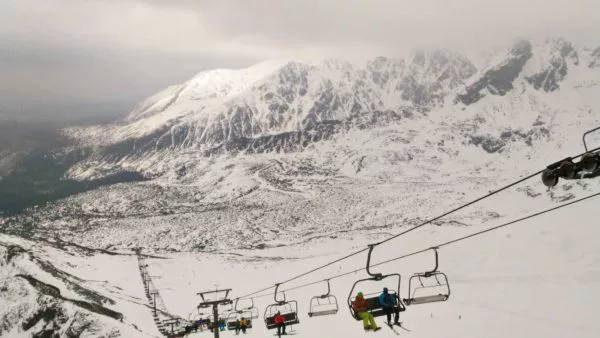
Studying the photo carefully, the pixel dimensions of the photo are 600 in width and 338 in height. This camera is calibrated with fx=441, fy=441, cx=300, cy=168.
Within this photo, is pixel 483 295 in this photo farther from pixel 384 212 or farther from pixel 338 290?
pixel 384 212

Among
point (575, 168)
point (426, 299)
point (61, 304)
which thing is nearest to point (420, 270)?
point (61, 304)

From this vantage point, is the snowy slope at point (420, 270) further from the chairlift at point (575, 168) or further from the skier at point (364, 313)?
the chairlift at point (575, 168)

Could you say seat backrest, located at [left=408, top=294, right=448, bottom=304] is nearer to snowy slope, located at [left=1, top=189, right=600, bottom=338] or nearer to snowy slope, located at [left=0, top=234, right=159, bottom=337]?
Answer: snowy slope, located at [left=1, top=189, right=600, bottom=338]

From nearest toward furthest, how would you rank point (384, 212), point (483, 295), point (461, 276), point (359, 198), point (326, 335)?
point (326, 335)
point (483, 295)
point (461, 276)
point (384, 212)
point (359, 198)

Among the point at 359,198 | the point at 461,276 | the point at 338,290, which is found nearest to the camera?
the point at 338,290

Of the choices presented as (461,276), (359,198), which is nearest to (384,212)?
(359,198)

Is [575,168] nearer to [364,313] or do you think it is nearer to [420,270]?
[364,313]

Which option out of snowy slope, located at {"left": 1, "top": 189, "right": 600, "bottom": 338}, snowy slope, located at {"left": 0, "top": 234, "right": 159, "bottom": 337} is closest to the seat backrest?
snowy slope, located at {"left": 1, "top": 189, "right": 600, "bottom": 338}

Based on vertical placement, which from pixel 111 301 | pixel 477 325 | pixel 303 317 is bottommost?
pixel 477 325
